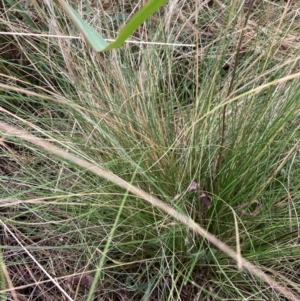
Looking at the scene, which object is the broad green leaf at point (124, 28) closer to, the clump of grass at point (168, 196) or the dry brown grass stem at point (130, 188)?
the dry brown grass stem at point (130, 188)

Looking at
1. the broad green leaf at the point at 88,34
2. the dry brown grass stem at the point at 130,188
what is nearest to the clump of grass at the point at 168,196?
the dry brown grass stem at the point at 130,188

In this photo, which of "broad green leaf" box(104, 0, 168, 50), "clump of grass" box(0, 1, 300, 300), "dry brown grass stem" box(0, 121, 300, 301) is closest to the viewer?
"broad green leaf" box(104, 0, 168, 50)

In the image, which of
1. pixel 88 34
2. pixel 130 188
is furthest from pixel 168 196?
pixel 88 34

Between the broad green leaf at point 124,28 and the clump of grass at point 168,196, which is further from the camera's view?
the clump of grass at point 168,196

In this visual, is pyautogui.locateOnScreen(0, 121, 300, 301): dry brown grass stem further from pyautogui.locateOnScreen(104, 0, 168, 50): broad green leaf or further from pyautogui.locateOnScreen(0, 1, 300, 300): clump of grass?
pyautogui.locateOnScreen(104, 0, 168, 50): broad green leaf

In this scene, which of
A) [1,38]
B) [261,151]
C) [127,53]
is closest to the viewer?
[261,151]

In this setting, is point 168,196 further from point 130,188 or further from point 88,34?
point 88,34

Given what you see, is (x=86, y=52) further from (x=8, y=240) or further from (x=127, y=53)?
(x=8, y=240)

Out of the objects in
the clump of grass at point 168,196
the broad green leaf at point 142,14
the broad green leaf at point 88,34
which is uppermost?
the broad green leaf at point 142,14

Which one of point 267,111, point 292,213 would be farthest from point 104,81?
point 292,213

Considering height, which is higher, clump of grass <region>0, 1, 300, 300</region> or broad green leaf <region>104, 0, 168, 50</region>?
broad green leaf <region>104, 0, 168, 50</region>

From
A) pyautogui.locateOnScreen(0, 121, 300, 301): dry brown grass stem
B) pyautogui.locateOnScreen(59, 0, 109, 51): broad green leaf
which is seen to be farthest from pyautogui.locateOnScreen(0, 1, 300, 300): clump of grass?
pyautogui.locateOnScreen(59, 0, 109, 51): broad green leaf
